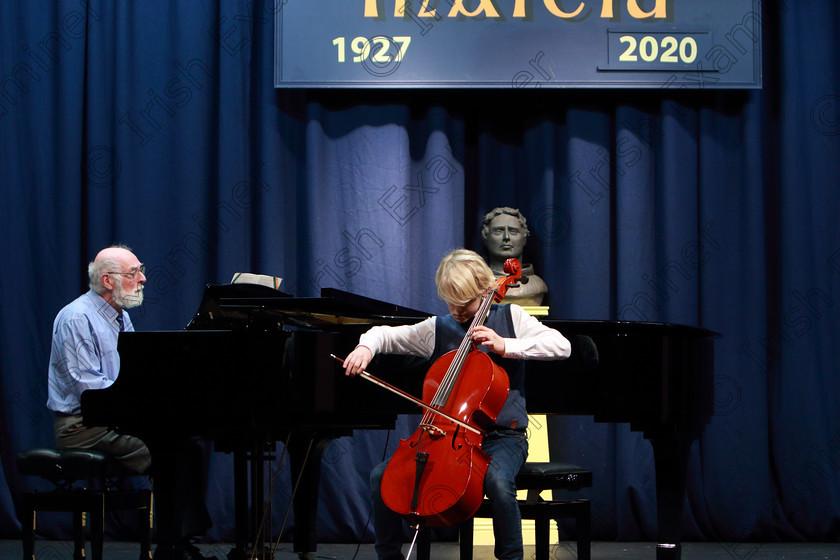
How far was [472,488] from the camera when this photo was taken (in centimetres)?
247

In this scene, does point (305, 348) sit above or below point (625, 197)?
below

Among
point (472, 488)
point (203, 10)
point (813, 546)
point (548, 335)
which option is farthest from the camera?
point (203, 10)

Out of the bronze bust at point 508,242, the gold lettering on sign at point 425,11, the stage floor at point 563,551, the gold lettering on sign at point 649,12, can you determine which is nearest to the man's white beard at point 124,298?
the stage floor at point 563,551

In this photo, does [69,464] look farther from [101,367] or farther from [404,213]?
[404,213]

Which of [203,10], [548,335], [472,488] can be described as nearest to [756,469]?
[548,335]

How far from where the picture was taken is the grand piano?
113 inches

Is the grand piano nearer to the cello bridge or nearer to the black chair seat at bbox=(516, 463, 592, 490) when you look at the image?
the black chair seat at bbox=(516, 463, 592, 490)

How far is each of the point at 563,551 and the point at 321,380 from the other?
1.80m

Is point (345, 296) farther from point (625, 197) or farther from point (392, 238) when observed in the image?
point (625, 197)

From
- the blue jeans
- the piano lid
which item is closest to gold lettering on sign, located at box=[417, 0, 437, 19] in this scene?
the piano lid

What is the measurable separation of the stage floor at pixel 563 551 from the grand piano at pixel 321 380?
95 centimetres

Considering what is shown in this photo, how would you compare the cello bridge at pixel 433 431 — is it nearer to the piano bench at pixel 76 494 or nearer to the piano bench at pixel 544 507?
the piano bench at pixel 544 507

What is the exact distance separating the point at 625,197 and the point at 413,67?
4.00ft

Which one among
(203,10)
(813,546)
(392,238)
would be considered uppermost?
(203,10)
